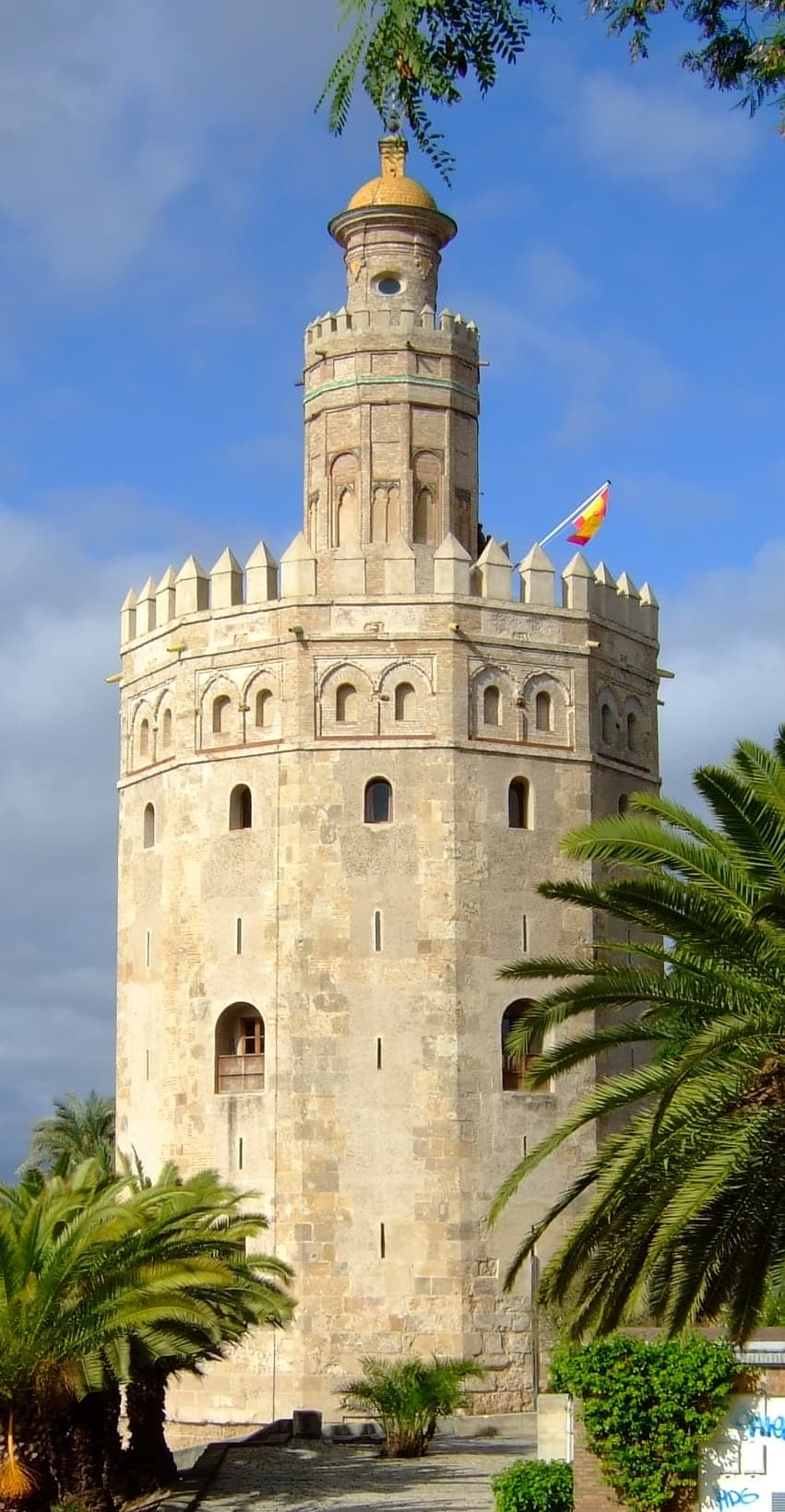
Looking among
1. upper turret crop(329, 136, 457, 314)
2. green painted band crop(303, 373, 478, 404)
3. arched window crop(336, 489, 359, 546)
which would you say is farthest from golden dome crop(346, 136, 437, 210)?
arched window crop(336, 489, 359, 546)

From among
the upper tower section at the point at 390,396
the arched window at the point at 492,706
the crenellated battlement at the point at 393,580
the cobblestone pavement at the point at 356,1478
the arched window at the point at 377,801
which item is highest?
the upper tower section at the point at 390,396

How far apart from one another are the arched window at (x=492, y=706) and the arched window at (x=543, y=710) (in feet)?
2.20

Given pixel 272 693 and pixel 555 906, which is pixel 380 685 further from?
pixel 555 906

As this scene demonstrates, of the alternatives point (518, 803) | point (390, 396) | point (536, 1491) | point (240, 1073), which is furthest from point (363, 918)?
point (536, 1491)

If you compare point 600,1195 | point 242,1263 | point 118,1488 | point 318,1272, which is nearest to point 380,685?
point 318,1272

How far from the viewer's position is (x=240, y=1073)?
31062mm

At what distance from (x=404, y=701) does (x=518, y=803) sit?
7.61 feet

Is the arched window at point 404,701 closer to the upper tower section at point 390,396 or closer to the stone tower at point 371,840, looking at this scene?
the stone tower at point 371,840

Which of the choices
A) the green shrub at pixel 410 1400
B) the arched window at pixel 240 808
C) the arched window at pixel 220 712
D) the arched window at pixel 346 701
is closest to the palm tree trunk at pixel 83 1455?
the green shrub at pixel 410 1400

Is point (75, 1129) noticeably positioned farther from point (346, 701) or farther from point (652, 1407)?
point (652, 1407)

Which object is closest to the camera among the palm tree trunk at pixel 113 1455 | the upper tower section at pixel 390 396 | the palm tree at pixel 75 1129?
the palm tree trunk at pixel 113 1455

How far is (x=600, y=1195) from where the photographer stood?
17438mm

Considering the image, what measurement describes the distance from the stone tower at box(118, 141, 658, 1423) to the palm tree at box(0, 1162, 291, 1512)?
7.74m

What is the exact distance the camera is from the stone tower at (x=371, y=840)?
29672mm
